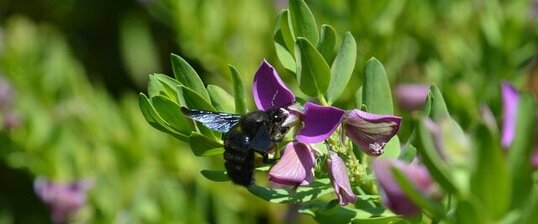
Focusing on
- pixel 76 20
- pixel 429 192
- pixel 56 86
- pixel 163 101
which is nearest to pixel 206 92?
pixel 163 101

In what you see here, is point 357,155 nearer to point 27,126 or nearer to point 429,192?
point 429,192

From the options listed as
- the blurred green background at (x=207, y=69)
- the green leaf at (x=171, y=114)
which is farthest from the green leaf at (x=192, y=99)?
the blurred green background at (x=207, y=69)

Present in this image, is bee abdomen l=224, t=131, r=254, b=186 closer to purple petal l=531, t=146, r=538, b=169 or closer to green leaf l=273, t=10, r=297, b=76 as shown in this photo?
green leaf l=273, t=10, r=297, b=76

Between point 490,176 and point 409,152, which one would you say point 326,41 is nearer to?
point 409,152

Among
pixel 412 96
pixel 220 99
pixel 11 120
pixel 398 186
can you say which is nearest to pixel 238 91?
pixel 220 99

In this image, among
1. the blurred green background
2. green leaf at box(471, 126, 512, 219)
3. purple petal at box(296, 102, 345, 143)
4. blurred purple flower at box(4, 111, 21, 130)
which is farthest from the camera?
blurred purple flower at box(4, 111, 21, 130)

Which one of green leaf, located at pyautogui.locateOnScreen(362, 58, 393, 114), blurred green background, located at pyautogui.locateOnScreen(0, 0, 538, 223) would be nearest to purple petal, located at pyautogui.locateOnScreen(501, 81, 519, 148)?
green leaf, located at pyautogui.locateOnScreen(362, 58, 393, 114)

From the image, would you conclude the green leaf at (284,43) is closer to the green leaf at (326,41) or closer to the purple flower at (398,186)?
the green leaf at (326,41)

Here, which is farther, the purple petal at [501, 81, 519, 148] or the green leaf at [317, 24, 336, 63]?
the green leaf at [317, 24, 336, 63]
